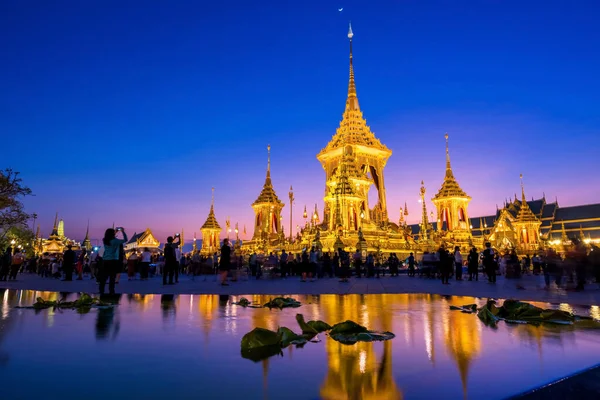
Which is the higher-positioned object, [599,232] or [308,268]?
[599,232]

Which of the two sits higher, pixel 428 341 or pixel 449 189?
pixel 449 189

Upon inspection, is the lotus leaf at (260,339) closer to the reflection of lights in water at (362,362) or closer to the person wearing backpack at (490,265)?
the reflection of lights in water at (362,362)

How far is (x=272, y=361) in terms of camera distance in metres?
2.78

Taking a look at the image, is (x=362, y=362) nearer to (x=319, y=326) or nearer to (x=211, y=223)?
(x=319, y=326)

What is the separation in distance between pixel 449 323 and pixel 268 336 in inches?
96.0

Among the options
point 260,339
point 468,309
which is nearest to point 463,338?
point 260,339

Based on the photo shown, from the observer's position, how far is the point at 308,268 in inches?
712

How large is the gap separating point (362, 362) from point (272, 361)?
63 centimetres

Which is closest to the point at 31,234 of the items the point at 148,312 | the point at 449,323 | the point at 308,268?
the point at 308,268

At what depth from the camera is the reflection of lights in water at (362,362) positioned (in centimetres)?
256

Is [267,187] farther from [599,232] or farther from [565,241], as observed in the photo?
[599,232]

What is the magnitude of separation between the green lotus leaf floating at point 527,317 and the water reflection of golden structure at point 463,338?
168 millimetres

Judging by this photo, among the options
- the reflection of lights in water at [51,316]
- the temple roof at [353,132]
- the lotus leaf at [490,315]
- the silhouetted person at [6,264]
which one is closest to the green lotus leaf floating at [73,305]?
the reflection of lights in water at [51,316]

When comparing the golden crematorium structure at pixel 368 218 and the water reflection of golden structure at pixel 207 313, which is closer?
the water reflection of golden structure at pixel 207 313
